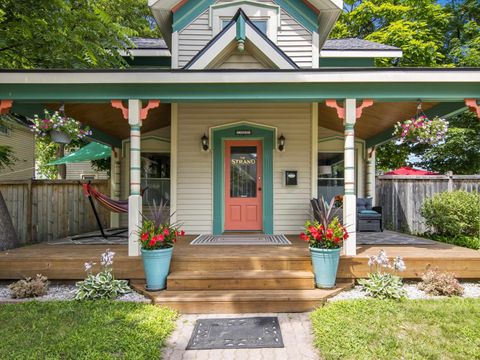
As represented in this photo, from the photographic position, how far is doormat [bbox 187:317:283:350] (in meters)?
3.17

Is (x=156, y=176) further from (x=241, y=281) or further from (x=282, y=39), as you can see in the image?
(x=282, y=39)

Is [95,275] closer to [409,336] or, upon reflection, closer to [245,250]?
[245,250]

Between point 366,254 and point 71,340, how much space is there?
4.03 m

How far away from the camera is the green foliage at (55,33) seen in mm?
5805

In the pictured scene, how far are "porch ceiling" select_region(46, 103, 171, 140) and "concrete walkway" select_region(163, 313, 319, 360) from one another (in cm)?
452

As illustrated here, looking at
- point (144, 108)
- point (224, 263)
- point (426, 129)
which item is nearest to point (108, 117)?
point (144, 108)

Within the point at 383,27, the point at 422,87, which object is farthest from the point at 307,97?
the point at 383,27

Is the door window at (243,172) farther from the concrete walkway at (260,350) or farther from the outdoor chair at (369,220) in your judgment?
the concrete walkway at (260,350)

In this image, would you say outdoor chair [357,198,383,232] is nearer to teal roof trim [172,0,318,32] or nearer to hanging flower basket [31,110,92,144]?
teal roof trim [172,0,318,32]

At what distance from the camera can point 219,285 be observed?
14.0ft

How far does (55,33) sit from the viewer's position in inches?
232

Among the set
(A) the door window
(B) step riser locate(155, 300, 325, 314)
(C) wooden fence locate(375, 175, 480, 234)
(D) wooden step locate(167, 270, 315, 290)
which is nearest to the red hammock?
(A) the door window

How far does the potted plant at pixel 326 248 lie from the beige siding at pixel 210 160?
7.77 ft

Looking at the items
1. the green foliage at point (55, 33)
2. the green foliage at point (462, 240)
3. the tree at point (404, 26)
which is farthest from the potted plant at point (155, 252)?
the tree at point (404, 26)
